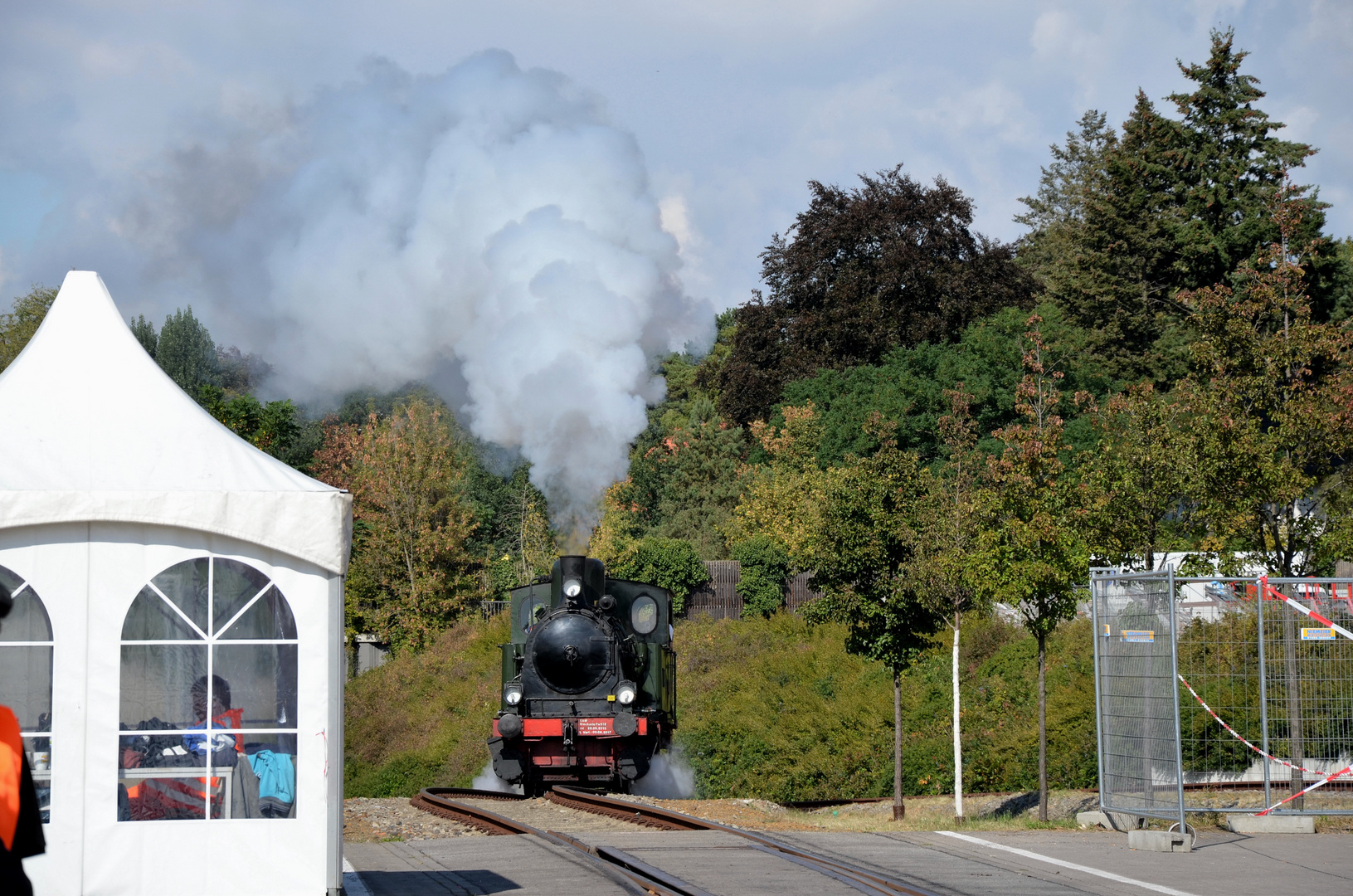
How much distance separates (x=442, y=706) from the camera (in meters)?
32.9

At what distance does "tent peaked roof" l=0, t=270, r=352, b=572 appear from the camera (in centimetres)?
765

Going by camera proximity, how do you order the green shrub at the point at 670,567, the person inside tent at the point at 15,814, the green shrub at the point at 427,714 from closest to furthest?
1. the person inside tent at the point at 15,814
2. the green shrub at the point at 427,714
3. the green shrub at the point at 670,567

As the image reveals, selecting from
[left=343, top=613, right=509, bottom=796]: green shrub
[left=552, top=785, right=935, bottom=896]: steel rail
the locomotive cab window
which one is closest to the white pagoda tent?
[left=552, top=785, right=935, bottom=896]: steel rail

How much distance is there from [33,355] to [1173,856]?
10.2 meters

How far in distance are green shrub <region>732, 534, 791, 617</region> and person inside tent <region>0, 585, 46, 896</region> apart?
113 feet

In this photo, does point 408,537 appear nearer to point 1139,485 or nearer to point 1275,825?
point 1139,485

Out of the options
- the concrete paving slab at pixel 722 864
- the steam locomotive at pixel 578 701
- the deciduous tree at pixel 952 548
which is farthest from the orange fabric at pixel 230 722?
the deciduous tree at pixel 952 548

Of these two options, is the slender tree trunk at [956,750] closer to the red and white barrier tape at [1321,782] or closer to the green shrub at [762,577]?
the red and white barrier tape at [1321,782]

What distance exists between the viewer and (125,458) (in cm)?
802

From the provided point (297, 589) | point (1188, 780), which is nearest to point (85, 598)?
point (297, 589)

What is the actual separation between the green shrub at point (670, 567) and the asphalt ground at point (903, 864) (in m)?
25.2

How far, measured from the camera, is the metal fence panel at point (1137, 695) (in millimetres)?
11242

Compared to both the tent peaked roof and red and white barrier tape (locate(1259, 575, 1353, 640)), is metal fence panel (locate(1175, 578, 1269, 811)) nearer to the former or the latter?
red and white barrier tape (locate(1259, 575, 1353, 640))

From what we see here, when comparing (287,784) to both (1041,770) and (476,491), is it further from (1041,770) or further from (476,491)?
(476,491)
